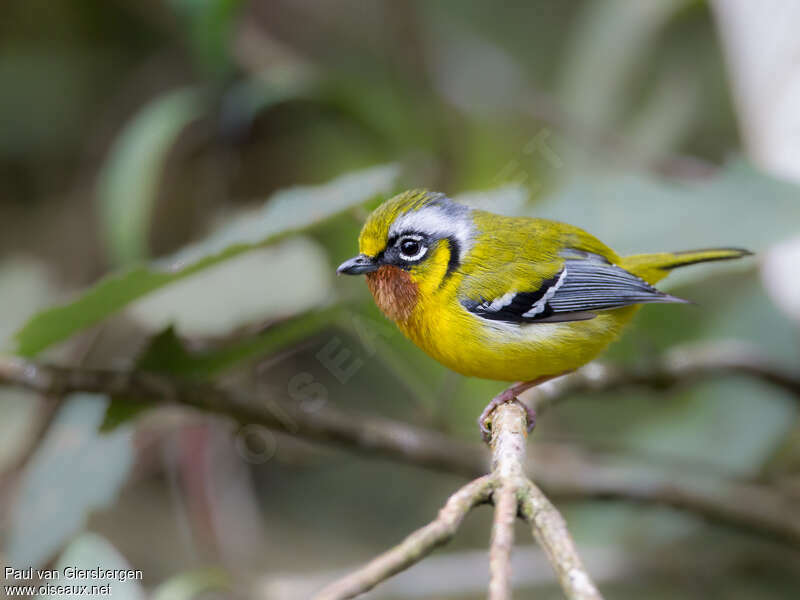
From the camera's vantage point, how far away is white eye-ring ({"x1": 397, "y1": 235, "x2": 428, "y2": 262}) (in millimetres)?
1920

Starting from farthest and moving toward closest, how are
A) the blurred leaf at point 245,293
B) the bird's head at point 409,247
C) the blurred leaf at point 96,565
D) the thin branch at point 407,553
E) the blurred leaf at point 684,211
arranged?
the blurred leaf at point 245,293 < the blurred leaf at point 684,211 < the bird's head at point 409,247 < the blurred leaf at point 96,565 < the thin branch at point 407,553

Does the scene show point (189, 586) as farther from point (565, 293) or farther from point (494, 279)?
point (565, 293)

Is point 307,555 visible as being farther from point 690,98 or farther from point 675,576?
point 690,98

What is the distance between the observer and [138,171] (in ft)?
11.9

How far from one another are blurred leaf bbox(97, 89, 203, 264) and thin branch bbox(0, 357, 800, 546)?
135 centimetres

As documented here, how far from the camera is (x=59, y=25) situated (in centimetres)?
511

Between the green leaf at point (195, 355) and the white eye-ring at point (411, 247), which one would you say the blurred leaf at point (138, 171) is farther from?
the white eye-ring at point (411, 247)

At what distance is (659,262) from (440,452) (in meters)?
0.91

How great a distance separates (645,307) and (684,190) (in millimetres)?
522

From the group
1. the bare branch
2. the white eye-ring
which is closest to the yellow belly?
the white eye-ring

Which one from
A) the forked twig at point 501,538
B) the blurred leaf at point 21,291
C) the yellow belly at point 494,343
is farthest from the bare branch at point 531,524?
the blurred leaf at point 21,291

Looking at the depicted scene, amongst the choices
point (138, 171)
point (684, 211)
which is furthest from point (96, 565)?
point (138, 171)

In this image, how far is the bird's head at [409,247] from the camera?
6.08 feet

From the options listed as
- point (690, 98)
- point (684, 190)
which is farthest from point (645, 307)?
point (690, 98)
